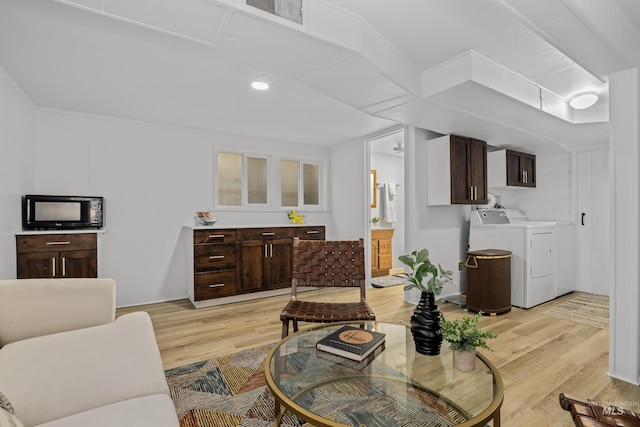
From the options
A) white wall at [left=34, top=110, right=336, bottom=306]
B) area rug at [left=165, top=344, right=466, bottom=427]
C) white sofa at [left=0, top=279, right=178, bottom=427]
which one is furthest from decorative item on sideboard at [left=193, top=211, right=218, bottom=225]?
white sofa at [left=0, top=279, right=178, bottom=427]

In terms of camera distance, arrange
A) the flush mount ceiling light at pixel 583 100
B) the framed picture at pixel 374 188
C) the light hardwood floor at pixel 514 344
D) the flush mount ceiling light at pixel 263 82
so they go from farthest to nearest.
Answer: the framed picture at pixel 374 188, the flush mount ceiling light at pixel 583 100, the flush mount ceiling light at pixel 263 82, the light hardwood floor at pixel 514 344

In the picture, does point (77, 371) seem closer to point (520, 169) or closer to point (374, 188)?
point (520, 169)

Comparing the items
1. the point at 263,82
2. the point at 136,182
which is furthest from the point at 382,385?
the point at 136,182

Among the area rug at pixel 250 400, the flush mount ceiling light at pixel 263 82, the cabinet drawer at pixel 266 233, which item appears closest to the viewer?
the area rug at pixel 250 400

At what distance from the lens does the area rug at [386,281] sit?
4917 mm

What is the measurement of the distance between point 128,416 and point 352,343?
3.11 feet

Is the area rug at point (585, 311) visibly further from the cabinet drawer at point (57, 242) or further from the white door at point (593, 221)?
the cabinet drawer at point (57, 242)

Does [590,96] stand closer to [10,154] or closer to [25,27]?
[25,27]

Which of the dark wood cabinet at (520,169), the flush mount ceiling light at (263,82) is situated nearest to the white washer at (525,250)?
the dark wood cabinet at (520,169)

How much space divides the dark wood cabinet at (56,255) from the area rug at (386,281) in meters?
3.67

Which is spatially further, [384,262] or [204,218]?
[384,262]

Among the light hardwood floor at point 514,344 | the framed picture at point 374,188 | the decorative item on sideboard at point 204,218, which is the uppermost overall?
the framed picture at point 374,188

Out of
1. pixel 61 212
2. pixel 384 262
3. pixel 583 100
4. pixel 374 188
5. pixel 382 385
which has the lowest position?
pixel 384 262

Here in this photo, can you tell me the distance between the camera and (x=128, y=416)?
108 centimetres
